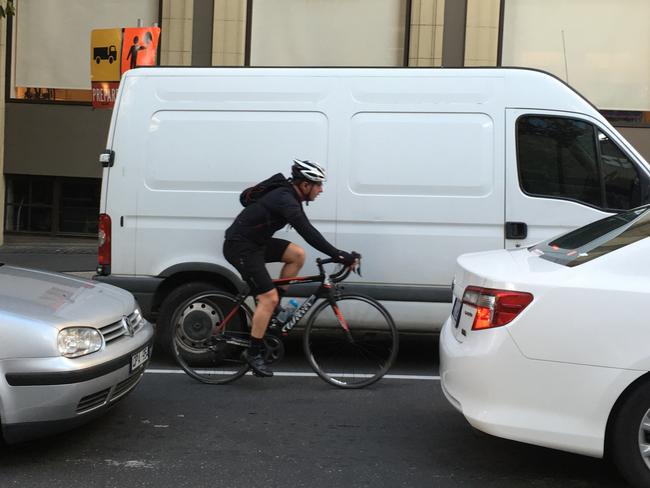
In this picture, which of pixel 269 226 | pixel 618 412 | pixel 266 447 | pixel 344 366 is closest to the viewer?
pixel 618 412

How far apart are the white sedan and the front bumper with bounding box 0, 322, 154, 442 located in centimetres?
200

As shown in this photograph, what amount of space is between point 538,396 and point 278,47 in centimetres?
1158

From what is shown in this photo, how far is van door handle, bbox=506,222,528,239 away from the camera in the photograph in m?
5.39

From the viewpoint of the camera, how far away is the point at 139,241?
5.68m

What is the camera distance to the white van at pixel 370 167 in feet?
17.8

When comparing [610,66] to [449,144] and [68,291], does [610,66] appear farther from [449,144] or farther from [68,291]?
[68,291]

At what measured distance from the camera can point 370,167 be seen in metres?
5.51

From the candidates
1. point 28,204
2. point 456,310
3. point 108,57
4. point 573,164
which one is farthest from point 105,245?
point 28,204

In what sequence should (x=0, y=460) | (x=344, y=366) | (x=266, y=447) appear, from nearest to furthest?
(x=0, y=460), (x=266, y=447), (x=344, y=366)

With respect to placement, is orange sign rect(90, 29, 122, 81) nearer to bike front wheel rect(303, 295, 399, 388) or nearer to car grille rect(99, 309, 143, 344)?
bike front wheel rect(303, 295, 399, 388)

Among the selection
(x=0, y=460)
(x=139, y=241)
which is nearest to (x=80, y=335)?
(x=0, y=460)

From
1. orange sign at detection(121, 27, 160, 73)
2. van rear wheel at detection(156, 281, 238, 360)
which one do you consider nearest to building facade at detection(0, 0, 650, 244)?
orange sign at detection(121, 27, 160, 73)

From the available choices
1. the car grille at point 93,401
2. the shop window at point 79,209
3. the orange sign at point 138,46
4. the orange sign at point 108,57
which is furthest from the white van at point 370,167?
the shop window at point 79,209

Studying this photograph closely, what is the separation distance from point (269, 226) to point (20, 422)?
87.9 inches
